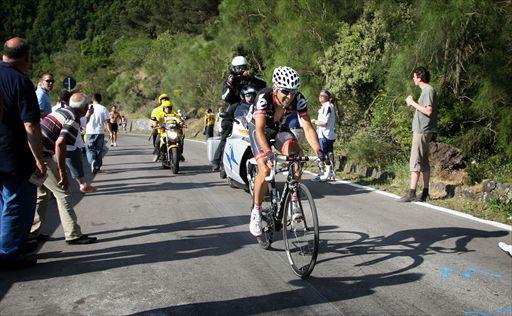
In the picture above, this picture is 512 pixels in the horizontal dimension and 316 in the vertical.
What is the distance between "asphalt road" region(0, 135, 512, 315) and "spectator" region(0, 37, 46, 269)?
34cm

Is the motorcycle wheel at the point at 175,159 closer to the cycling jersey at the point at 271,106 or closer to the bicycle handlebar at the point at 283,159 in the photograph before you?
the cycling jersey at the point at 271,106

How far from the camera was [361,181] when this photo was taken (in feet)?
37.3

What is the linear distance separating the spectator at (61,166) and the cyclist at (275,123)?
2219 millimetres

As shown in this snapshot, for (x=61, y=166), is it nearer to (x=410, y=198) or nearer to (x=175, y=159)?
(x=410, y=198)

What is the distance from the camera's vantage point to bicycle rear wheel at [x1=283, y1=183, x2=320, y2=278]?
4.97 m

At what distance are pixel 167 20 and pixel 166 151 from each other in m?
66.4

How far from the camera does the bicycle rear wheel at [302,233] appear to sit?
4.97 meters

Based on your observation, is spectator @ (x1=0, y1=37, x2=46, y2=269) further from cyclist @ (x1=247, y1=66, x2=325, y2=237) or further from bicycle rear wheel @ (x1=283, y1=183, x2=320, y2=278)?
bicycle rear wheel @ (x1=283, y1=183, x2=320, y2=278)

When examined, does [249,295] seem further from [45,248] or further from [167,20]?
[167,20]

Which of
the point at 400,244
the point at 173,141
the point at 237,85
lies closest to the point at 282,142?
the point at 400,244

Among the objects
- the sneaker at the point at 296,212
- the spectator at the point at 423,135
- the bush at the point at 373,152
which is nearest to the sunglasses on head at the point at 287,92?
the sneaker at the point at 296,212

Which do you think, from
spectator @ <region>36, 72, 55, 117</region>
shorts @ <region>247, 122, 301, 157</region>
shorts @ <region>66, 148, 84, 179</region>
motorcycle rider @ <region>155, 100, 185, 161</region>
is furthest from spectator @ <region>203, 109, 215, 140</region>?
shorts @ <region>247, 122, 301, 157</region>

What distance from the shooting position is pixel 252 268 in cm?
533

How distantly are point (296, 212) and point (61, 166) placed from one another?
2907mm
